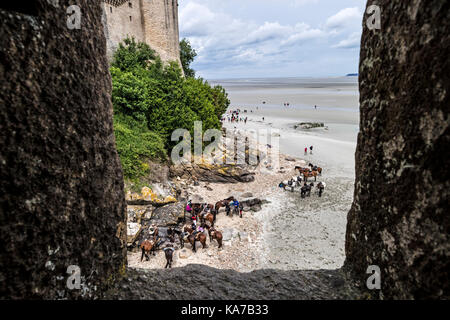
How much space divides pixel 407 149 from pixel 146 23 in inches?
1283

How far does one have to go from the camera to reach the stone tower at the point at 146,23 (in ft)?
81.2

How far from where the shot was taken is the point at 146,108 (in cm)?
2000

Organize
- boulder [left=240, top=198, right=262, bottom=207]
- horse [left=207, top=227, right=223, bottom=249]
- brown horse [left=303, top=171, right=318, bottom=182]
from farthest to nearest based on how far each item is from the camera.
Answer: brown horse [left=303, top=171, right=318, bottom=182] < boulder [left=240, top=198, right=262, bottom=207] < horse [left=207, top=227, right=223, bottom=249]

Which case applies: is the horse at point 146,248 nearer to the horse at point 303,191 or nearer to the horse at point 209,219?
the horse at point 209,219

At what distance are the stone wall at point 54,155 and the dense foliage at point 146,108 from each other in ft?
49.6

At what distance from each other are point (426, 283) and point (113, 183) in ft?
10.7

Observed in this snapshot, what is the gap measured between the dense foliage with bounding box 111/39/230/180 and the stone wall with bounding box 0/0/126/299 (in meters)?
15.1

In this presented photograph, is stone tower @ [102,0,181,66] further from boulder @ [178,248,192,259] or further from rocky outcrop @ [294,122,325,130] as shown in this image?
rocky outcrop @ [294,122,325,130]

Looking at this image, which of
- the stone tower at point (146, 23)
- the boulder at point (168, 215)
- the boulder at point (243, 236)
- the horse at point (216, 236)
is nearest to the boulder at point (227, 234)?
the boulder at point (243, 236)

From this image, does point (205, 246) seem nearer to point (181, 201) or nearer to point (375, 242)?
point (181, 201)

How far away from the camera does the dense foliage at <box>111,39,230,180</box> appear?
18.1 metres

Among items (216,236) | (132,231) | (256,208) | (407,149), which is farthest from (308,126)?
(407,149)

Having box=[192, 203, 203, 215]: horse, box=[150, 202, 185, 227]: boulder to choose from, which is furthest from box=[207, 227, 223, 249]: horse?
box=[192, 203, 203, 215]: horse

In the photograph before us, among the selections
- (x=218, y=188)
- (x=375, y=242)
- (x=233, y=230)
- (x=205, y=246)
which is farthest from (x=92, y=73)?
(x=218, y=188)
